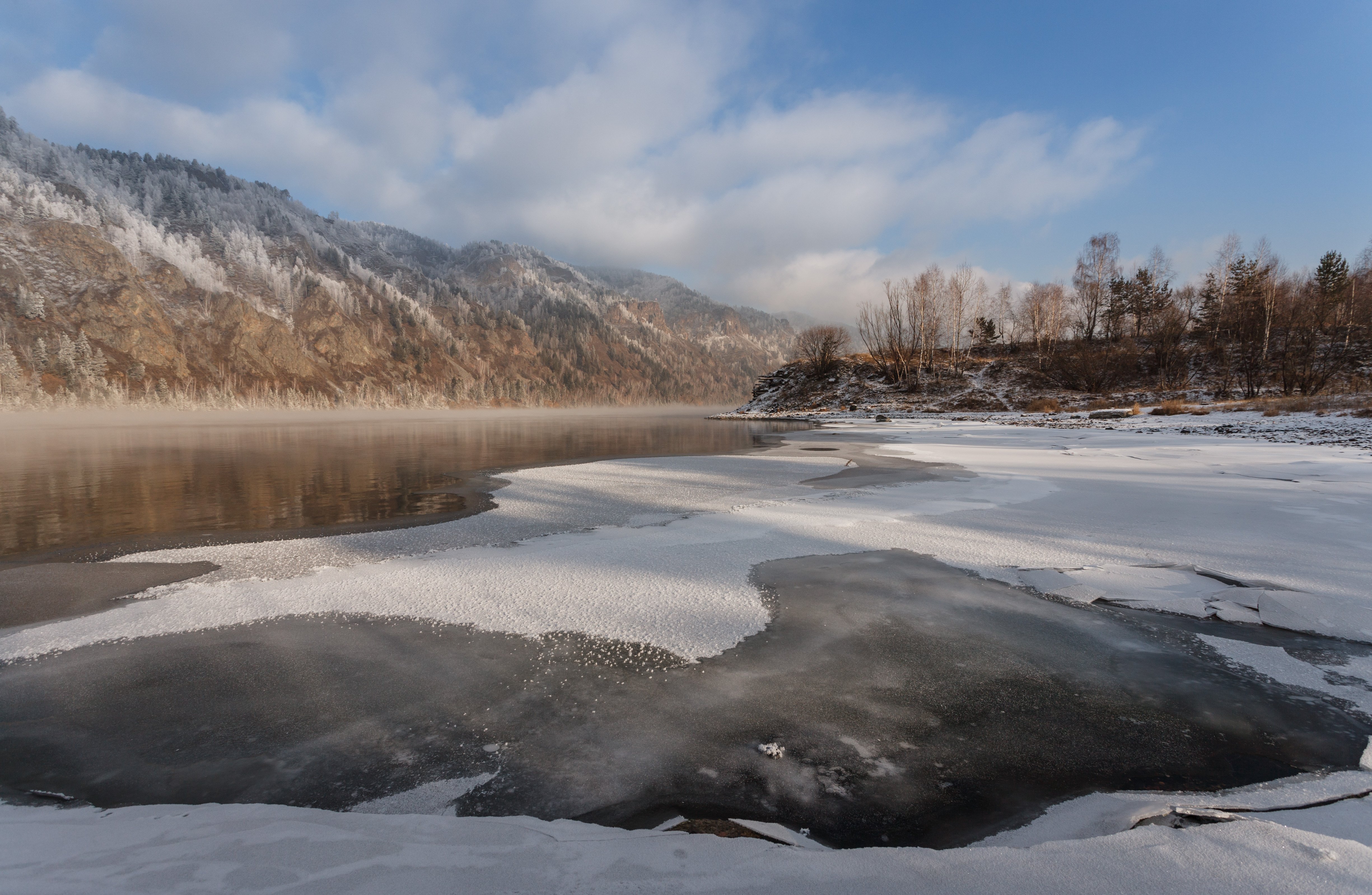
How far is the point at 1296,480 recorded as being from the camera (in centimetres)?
966

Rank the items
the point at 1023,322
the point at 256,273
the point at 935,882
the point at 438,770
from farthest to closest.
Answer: the point at 256,273 < the point at 1023,322 < the point at 438,770 < the point at 935,882

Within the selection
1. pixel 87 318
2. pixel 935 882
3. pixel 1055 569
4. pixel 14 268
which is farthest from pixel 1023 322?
pixel 14 268

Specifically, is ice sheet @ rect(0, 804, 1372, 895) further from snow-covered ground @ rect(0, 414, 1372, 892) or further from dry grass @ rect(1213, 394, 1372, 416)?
dry grass @ rect(1213, 394, 1372, 416)

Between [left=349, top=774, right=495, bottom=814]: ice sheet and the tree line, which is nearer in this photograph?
[left=349, top=774, right=495, bottom=814]: ice sheet

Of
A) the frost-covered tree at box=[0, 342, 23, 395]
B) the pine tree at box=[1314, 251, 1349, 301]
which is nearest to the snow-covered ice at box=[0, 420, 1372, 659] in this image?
the pine tree at box=[1314, 251, 1349, 301]

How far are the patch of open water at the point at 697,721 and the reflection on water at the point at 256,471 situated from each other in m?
4.98

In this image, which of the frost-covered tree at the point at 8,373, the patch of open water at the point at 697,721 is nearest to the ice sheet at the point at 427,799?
the patch of open water at the point at 697,721

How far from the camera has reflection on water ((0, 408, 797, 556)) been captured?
27.4 feet

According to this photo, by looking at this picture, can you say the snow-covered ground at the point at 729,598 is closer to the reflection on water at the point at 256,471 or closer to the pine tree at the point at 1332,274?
the reflection on water at the point at 256,471

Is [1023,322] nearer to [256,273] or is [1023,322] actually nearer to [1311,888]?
[1311,888]

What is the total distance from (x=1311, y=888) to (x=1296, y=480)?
1198 centimetres

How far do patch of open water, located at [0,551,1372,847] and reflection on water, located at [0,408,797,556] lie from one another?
4980mm

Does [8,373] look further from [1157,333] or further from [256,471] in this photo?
[1157,333]

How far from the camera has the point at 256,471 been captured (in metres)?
14.7
